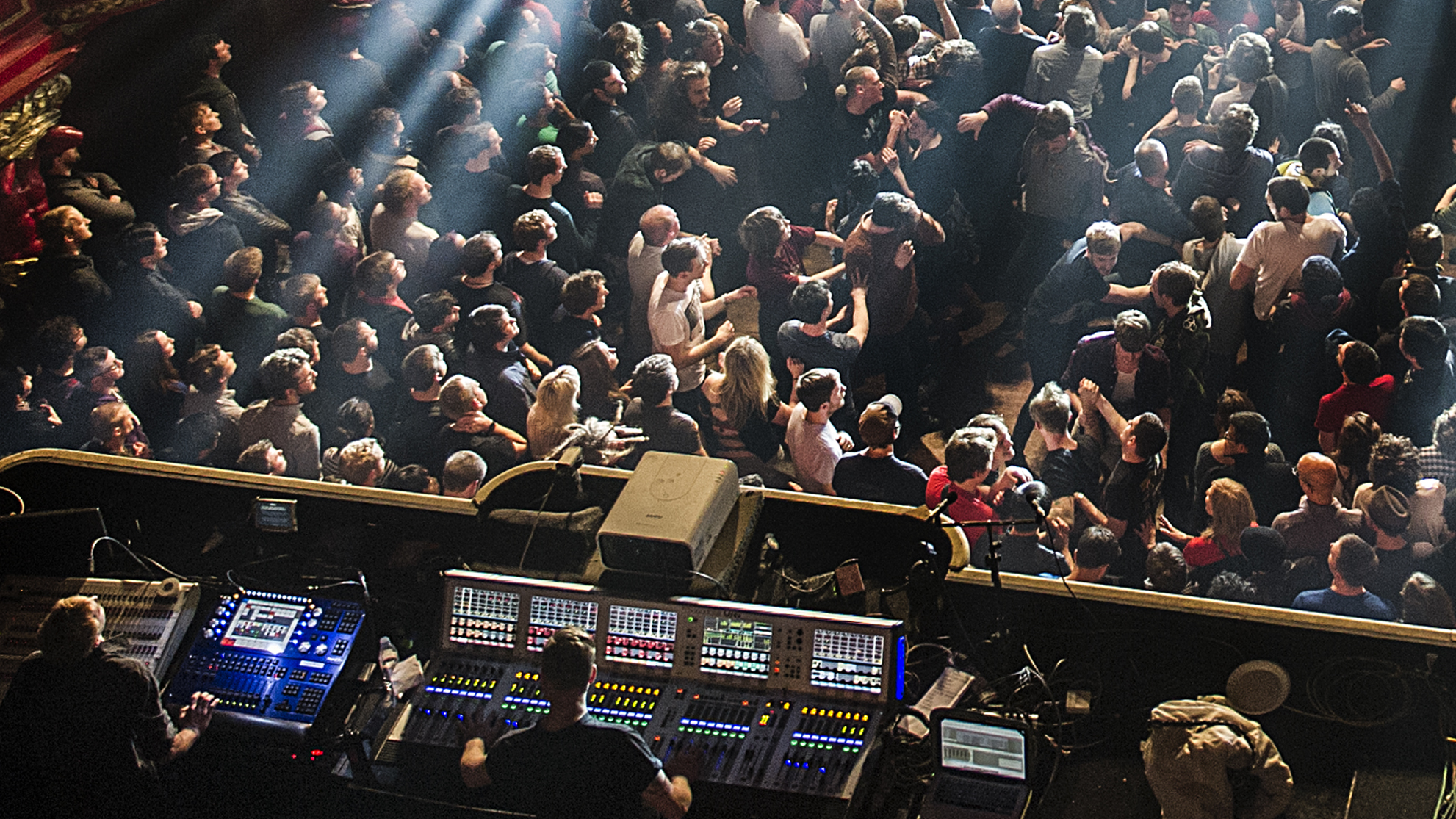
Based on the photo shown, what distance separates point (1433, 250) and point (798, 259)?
2.98 metres

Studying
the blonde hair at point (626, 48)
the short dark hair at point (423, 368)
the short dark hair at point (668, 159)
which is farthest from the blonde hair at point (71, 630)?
the blonde hair at point (626, 48)

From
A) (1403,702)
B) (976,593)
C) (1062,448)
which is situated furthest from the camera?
(1062,448)

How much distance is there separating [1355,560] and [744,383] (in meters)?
2.64

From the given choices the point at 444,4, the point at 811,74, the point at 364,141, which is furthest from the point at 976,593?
→ the point at 444,4

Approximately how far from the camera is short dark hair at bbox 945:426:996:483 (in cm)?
522

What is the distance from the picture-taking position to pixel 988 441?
5.28 metres

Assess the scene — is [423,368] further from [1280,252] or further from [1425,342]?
[1425,342]

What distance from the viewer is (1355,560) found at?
461 centimetres

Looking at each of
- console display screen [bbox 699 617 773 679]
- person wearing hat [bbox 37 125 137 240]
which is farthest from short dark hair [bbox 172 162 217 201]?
console display screen [bbox 699 617 773 679]

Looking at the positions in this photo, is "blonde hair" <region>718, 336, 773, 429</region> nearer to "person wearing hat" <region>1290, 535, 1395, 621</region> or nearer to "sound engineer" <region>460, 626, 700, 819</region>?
"sound engineer" <region>460, 626, 700, 819</region>

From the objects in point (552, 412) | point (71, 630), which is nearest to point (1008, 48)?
point (552, 412)

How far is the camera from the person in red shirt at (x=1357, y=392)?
18.7 feet

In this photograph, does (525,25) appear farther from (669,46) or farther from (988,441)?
(988,441)

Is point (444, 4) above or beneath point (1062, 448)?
above
